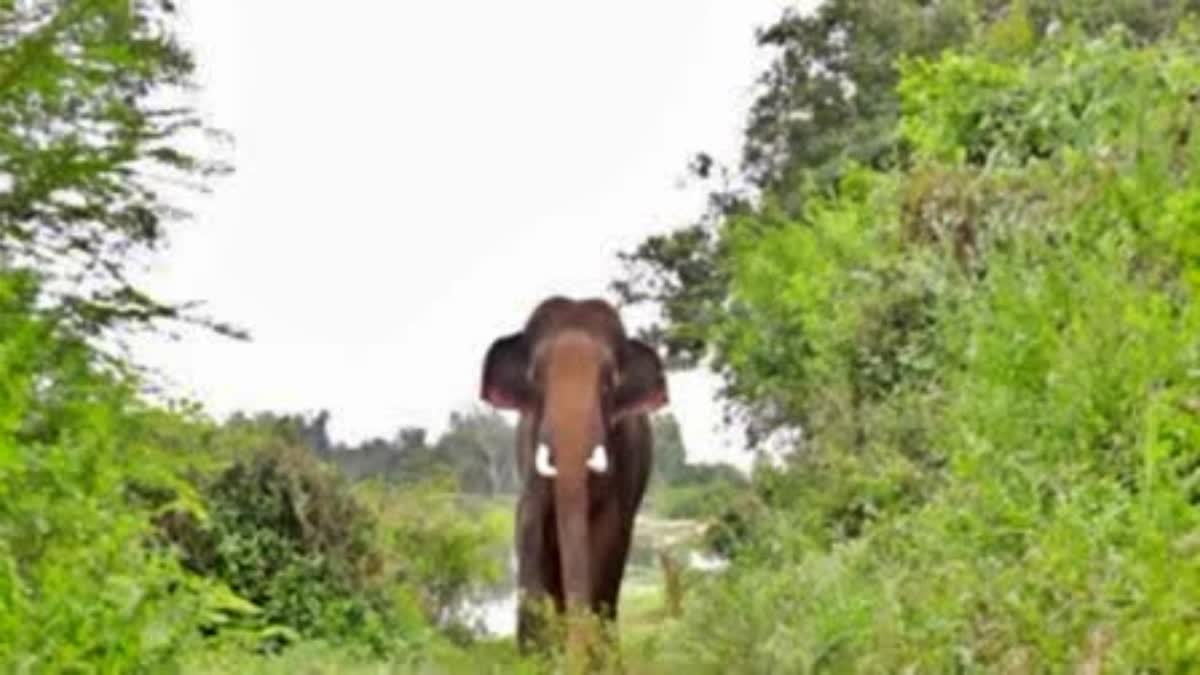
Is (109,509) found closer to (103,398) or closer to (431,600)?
(103,398)

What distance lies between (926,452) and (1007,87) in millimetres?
4254

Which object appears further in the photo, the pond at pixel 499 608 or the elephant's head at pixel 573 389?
the pond at pixel 499 608

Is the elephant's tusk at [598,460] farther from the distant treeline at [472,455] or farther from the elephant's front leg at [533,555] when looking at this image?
the distant treeline at [472,455]

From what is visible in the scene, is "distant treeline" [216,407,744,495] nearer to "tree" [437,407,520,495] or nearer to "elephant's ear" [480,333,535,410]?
"tree" [437,407,520,495]

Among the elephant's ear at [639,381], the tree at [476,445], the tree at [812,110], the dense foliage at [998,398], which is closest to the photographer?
the dense foliage at [998,398]

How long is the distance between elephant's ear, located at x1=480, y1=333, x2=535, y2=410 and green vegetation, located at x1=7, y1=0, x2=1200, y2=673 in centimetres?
161

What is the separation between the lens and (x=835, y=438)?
13836 millimetres

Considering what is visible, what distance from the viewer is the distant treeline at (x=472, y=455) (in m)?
31.6

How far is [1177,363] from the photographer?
785cm

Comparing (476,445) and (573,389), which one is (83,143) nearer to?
(573,389)

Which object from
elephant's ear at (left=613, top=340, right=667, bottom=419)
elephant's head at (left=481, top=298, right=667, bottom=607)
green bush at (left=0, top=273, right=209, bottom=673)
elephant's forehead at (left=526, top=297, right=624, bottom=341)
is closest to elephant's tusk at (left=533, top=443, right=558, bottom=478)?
elephant's head at (left=481, top=298, right=667, bottom=607)

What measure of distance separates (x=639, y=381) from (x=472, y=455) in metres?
37.8

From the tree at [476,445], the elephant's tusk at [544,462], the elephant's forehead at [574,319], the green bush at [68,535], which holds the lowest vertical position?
the green bush at [68,535]

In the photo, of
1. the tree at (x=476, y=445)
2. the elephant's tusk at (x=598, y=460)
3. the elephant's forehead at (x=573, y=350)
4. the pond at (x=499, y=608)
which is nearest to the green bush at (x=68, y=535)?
the elephant's tusk at (x=598, y=460)
